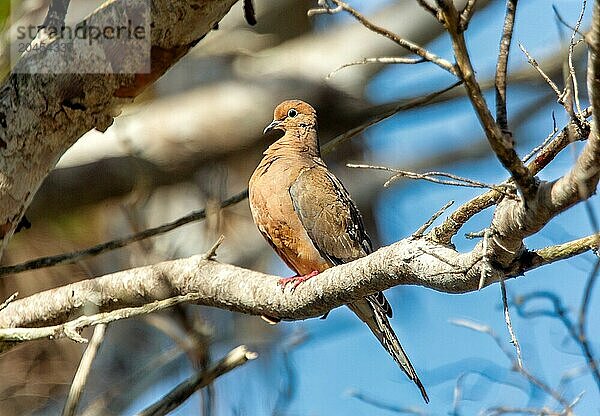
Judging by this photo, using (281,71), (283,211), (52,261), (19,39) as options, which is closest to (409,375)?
(283,211)

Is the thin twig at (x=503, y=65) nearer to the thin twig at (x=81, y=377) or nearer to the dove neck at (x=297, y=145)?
the thin twig at (x=81, y=377)

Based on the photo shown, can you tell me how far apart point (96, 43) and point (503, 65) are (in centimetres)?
133

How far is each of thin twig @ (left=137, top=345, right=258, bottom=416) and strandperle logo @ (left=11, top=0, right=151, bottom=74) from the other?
86 centimetres

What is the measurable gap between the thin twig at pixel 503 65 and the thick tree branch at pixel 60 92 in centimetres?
111

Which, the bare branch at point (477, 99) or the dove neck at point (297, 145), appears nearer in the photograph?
the bare branch at point (477, 99)

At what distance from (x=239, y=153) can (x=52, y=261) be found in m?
3.60

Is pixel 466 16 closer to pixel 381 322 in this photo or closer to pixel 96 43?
pixel 96 43

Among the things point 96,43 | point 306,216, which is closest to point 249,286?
point 96,43

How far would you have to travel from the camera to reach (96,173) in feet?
21.6

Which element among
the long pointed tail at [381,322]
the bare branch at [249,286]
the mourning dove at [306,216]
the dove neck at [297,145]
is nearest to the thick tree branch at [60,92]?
the bare branch at [249,286]

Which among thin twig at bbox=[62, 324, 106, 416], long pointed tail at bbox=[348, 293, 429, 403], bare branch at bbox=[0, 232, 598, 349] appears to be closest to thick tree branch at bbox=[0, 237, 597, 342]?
bare branch at bbox=[0, 232, 598, 349]

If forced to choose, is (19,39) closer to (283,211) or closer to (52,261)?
(52,261)

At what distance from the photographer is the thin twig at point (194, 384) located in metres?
2.69

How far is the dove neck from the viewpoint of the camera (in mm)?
4686
